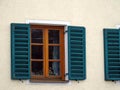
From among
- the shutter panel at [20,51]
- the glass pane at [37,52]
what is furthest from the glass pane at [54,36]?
the shutter panel at [20,51]

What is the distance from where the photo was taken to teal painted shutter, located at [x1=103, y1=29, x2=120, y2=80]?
39.4 ft

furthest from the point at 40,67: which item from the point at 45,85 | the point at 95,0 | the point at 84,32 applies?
the point at 95,0

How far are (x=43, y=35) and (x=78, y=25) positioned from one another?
33.3 inches

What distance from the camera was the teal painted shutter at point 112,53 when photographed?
1202 centimetres

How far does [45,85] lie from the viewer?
11555 mm

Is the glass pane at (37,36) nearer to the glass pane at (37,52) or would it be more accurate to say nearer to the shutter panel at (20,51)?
the glass pane at (37,52)

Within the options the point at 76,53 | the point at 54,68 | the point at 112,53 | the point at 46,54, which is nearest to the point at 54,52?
the point at 46,54

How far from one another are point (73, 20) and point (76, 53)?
78cm

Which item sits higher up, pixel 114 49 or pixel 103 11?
pixel 103 11

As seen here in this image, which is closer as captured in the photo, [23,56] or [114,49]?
[23,56]

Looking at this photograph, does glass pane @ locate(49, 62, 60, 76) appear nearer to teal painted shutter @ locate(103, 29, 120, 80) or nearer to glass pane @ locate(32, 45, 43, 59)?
glass pane @ locate(32, 45, 43, 59)

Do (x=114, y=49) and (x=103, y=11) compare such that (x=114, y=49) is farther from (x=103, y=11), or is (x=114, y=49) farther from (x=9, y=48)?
(x=9, y=48)

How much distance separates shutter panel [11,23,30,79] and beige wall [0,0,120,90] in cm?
12

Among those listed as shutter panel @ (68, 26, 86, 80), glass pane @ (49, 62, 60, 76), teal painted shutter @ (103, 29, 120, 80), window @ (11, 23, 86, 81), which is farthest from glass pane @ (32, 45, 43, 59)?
teal painted shutter @ (103, 29, 120, 80)
